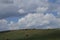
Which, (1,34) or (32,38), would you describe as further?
(1,34)

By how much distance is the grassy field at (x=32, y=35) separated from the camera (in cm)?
5981

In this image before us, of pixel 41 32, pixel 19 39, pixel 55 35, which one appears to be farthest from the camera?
pixel 41 32

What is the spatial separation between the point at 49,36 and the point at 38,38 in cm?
485

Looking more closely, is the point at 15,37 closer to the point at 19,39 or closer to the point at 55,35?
the point at 19,39

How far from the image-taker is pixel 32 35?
2453 inches

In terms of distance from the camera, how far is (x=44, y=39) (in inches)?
2333

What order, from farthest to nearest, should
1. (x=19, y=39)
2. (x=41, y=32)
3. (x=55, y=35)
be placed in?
(x=41, y=32), (x=55, y=35), (x=19, y=39)

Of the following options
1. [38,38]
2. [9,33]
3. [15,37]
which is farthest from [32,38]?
[9,33]

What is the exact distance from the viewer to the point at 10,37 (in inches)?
2410

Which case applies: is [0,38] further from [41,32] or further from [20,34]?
[41,32]

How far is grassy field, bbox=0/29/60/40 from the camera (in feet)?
196

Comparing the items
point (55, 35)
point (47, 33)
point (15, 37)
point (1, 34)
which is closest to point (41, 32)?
point (47, 33)

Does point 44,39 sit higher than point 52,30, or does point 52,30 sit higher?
point 52,30

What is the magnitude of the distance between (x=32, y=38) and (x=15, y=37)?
6.89 m
